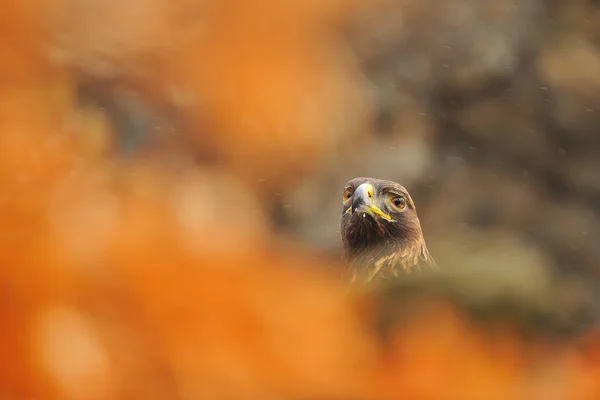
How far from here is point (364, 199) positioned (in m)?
2.42

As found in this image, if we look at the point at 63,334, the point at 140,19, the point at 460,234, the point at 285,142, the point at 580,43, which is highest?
the point at 580,43

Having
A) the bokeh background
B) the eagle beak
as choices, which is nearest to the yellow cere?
A: the eagle beak

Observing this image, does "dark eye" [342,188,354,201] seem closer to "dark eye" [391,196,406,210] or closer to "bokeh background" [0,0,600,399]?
"bokeh background" [0,0,600,399]

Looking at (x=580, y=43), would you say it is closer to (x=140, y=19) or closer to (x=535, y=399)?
(x=535, y=399)

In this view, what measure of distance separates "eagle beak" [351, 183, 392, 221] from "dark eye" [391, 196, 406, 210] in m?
0.08

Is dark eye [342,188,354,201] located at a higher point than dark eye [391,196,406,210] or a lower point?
lower

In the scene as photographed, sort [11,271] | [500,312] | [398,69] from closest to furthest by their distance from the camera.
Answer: [11,271] < [500,312] < [398,69]

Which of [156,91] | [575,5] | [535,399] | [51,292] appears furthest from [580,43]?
[51,292]

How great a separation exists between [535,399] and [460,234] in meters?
0.57

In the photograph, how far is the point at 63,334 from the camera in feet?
6.95

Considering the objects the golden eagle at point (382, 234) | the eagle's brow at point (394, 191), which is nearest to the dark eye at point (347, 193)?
the golden eagle at point (382, 234)

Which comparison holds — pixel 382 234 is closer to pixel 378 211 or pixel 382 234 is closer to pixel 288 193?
pixel 378 211

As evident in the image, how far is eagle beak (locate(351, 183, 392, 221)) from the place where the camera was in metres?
2.41

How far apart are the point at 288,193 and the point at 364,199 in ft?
0.89
